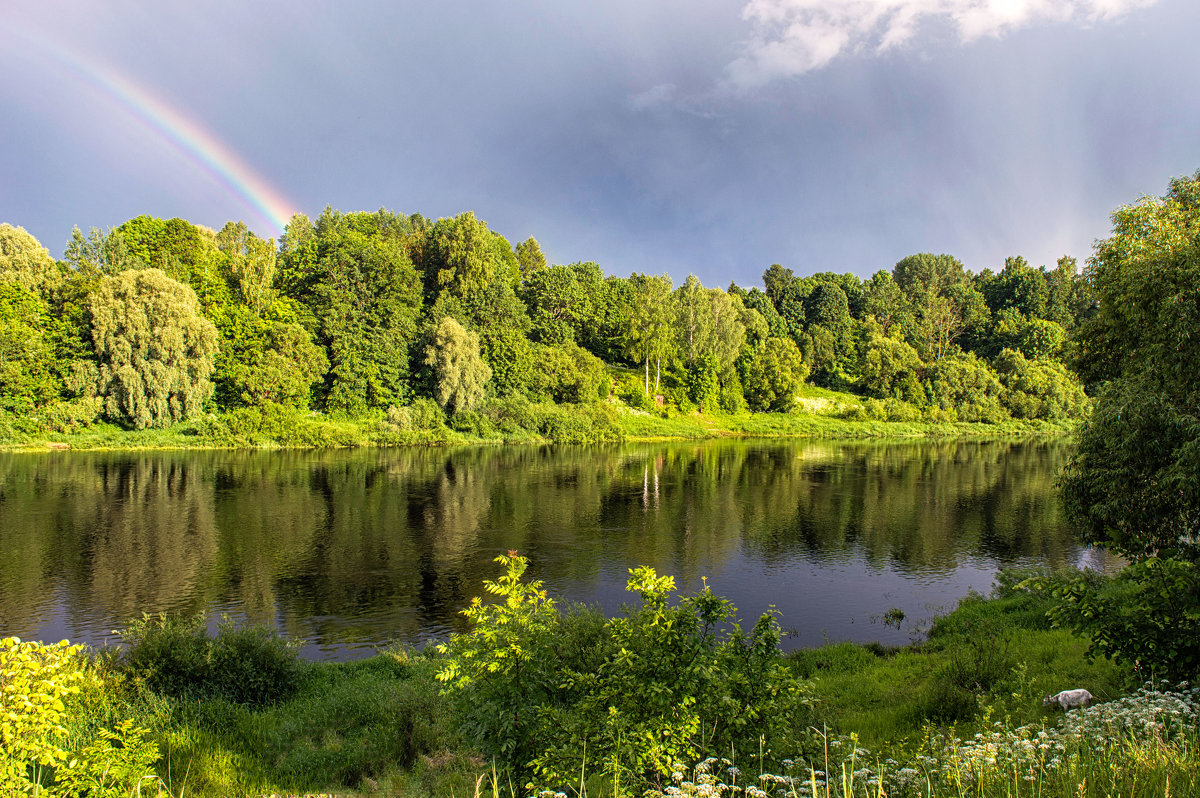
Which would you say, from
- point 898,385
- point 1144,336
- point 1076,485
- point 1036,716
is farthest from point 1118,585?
point 898,385

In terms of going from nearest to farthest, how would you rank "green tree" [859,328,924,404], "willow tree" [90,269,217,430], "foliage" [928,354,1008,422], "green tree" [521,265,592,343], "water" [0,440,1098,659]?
"water" [0,440,1098,659] < "willow tree" [90,269,217,430] < "green tree" [521,265,592,343] < "foliage" [928,354,1008,422] < "green tree" [859,328,924,404]

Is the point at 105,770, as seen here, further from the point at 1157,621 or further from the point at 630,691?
the point at 1157,621

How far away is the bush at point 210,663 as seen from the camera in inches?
421

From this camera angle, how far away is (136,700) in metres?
9.68

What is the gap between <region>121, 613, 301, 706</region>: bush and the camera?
10703 mm

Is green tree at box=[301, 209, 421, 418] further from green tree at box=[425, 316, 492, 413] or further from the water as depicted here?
the water

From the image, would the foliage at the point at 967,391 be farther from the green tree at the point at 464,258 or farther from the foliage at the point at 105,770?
the foliage at the point at 105,770

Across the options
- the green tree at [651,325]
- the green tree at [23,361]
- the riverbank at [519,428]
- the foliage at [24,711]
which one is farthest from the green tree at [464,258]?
the foliage at [24,711]

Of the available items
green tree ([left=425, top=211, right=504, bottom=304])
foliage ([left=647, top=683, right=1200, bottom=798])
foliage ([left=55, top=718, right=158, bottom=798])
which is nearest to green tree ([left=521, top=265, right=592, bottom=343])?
green tree ([left=425, top=211, right=504, bottom=304])

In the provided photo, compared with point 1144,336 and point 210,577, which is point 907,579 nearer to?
point 1144,336

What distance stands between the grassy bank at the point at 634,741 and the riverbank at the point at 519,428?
156 feet

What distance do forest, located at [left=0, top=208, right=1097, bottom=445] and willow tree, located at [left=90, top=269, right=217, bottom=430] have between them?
16 cm

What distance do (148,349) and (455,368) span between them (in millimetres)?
25662

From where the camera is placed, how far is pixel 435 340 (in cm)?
6612
